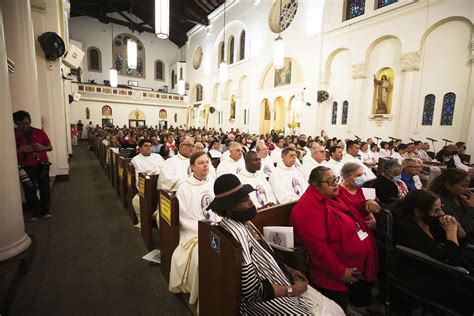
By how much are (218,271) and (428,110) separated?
10.4m

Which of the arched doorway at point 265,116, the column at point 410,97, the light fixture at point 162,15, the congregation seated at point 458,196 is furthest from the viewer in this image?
the arched doorway at point 265,116

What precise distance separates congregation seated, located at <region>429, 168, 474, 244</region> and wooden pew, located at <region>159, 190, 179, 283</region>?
8.48 feet

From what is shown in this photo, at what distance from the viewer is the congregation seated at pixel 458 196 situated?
2291 millimetres

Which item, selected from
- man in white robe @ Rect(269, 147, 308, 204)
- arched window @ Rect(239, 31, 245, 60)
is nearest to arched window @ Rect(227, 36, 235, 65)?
arched window @ Rect(239, 31, 245, 60)

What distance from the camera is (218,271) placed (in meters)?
1.49

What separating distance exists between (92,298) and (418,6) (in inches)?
476

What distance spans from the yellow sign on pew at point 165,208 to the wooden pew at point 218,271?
72 cm

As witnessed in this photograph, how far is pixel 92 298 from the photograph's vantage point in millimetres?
2189

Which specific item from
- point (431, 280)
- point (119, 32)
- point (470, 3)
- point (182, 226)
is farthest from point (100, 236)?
point (119, 32)

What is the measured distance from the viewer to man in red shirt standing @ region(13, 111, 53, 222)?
3.34 metres

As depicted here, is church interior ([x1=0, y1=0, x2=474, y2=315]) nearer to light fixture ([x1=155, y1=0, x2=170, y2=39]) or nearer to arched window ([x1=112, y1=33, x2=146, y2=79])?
light fixture ([x1=155, y1=0, x2=170, y2=39])

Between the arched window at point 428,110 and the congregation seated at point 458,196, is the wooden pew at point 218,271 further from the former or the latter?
the arched window at point 428,110

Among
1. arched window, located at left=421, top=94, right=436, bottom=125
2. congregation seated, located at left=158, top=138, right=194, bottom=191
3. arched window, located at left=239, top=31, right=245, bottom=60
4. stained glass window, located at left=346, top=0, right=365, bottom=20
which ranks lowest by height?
congregation seated, located at left=158, top=138, right=194, bottom=191

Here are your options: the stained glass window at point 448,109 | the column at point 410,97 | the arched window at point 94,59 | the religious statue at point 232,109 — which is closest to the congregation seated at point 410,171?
the stained glass window at point 448,109
